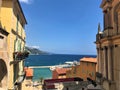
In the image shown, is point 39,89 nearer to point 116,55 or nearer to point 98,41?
point 98,41

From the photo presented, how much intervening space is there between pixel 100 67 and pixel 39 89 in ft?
36.8

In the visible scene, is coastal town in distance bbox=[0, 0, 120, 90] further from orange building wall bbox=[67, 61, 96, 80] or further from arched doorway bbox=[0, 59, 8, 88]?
orange building wall bbox=[67, 61, 96, 80]

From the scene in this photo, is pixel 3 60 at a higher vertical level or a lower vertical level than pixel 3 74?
higher

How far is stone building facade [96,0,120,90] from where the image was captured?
67.8 feet

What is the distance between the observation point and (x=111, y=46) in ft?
71.7

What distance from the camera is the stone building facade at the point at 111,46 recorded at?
814 inches

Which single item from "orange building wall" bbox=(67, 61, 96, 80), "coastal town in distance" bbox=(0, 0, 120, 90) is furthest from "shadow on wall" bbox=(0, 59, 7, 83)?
"orange building wall" bbox=(67, 61, 96, 80)

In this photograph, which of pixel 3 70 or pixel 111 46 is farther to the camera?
pixel 111 46

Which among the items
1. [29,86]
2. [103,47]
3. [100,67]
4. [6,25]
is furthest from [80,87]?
[6,25]

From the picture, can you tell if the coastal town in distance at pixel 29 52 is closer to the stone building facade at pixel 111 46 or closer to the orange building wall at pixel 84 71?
the stone building facade at pixel 111 46

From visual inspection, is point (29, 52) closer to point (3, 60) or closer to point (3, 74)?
point (3, 74)

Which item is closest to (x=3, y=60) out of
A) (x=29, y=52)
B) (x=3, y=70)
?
(x=3, y=70)

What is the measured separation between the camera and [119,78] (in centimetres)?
2011

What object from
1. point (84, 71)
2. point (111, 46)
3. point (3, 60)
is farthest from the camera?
point (84, 71)
